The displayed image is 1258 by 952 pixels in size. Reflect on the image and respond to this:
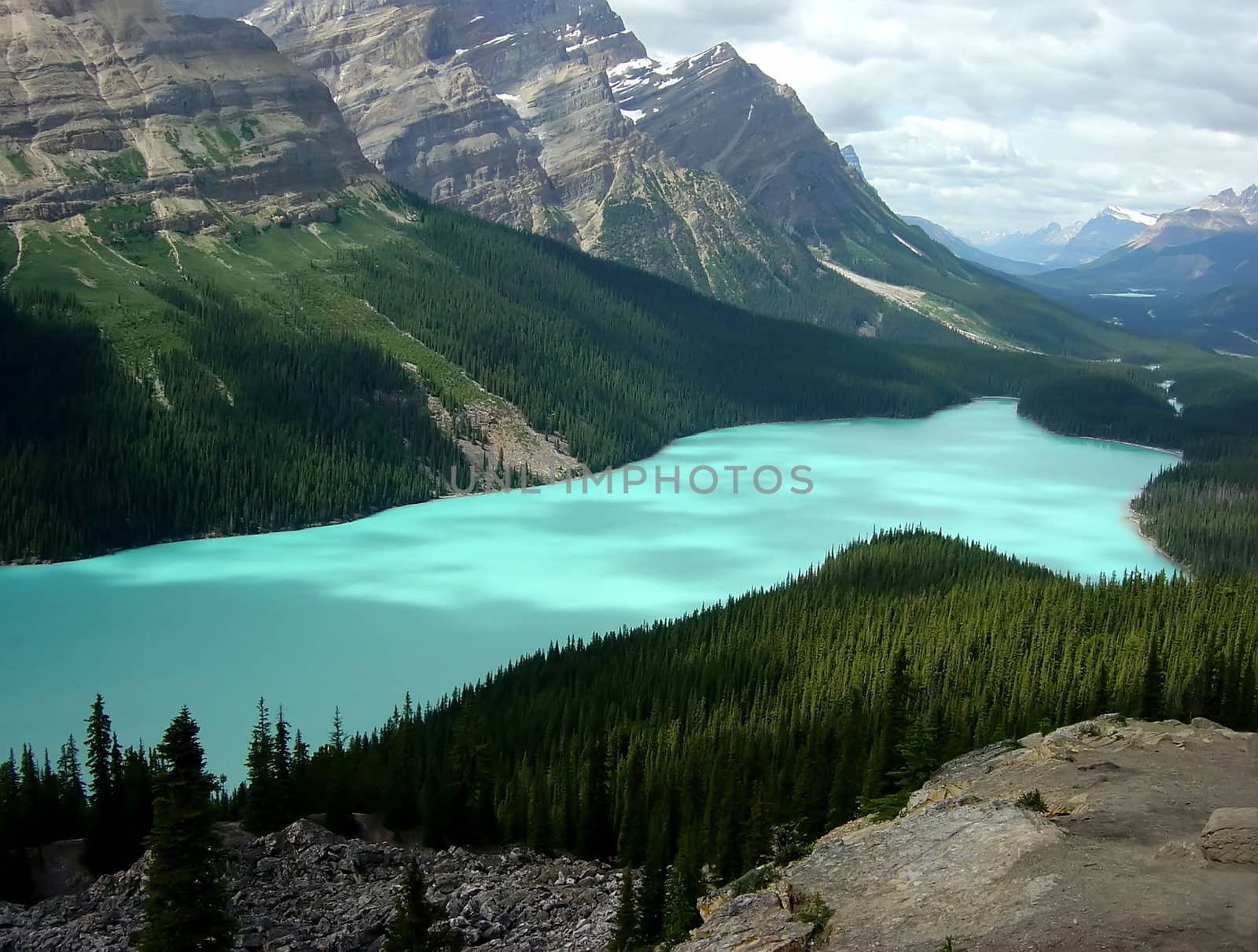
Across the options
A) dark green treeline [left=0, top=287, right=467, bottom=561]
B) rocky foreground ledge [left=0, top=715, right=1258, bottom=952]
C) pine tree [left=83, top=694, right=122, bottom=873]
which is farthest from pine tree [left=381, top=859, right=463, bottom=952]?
dark green treeline [left=0, top=287, right=467, bottom=561]

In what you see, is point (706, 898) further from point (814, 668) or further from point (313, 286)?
point (313, 286)

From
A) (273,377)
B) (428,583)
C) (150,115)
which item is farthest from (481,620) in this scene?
(150,115)

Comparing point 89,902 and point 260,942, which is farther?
point 89,902

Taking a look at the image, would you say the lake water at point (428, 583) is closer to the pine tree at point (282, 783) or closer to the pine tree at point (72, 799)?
the pine tree at point (72, 799)

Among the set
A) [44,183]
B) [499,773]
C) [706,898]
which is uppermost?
[44,183]

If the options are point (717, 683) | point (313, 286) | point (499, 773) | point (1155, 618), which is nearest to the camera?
point (499, 773)

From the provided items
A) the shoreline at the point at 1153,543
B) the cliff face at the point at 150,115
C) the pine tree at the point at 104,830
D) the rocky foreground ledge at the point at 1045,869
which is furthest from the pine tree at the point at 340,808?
the cliff face at the point at 150,115

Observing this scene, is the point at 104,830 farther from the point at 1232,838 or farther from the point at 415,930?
the point at 1232,838

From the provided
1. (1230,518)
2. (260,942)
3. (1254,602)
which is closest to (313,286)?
(1230,518)
